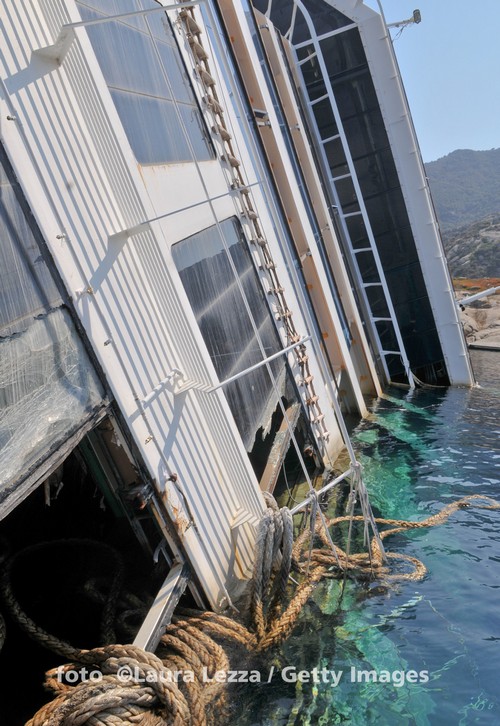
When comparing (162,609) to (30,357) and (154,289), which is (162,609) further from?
(154,289)

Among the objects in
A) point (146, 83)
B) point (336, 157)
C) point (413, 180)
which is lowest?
point (413, 180)

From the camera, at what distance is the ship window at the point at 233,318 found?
568 centimetres

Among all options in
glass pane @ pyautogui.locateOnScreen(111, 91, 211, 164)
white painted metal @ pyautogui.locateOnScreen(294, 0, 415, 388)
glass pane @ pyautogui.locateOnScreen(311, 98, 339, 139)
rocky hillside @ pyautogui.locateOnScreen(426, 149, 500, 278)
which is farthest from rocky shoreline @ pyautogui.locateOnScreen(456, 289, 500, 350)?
rocky hillside @ pyautogui.locateOnScreen(426, 149, 500, 278)

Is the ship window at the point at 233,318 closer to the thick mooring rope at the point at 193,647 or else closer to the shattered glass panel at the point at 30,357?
the thick mooring rope at the point at 193,647

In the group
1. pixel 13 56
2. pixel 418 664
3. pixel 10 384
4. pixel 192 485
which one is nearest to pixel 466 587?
pixel 418 664

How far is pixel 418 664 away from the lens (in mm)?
4184

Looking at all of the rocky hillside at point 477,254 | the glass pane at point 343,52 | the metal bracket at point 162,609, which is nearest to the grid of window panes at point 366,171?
the glass pane at point 343,52

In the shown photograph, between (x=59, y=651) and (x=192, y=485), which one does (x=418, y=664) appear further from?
(x=59, y=651)

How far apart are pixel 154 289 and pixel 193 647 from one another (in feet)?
8.99

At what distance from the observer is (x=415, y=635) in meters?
4.50

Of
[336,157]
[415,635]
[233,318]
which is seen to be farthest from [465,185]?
[415,635]

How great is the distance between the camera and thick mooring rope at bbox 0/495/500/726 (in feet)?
10.8

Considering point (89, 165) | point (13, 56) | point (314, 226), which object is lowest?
point (314, 226)

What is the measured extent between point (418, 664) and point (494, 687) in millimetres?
507
